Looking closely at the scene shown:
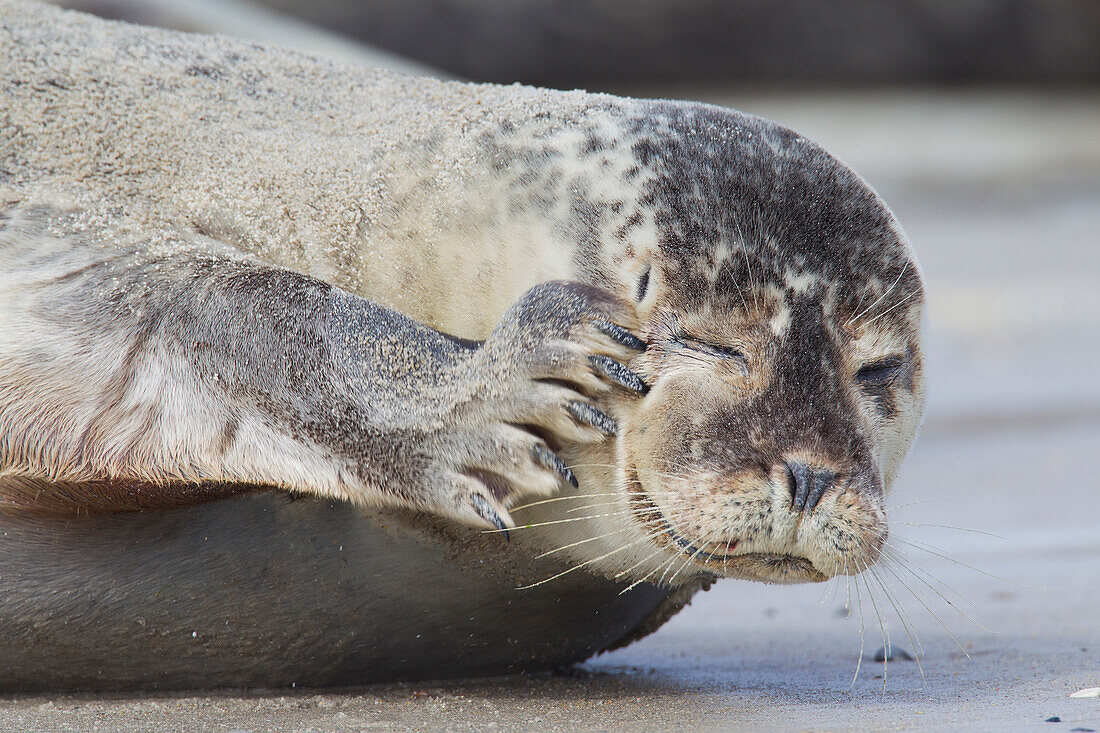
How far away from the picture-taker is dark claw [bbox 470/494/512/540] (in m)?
2.67

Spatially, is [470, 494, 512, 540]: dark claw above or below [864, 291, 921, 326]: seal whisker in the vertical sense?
below

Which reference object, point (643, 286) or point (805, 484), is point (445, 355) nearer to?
point (643, 286)

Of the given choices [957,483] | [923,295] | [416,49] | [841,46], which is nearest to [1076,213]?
Answer: [841,46]

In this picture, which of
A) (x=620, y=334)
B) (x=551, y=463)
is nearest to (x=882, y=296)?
(x=620, y=334)

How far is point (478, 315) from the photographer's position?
317 cm

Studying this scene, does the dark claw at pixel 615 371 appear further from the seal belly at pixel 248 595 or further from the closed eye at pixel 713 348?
the seal belly at pixel 248 595

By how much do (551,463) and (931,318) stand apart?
7.91 metres

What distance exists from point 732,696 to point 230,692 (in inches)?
46.0

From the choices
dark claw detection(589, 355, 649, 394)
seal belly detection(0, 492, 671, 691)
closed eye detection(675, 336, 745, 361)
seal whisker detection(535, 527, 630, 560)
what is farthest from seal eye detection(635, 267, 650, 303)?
seal belly detection(0, 492, 671, 691)

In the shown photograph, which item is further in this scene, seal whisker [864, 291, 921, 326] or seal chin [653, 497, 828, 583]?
seal whisker [864, 291, 921, 326]

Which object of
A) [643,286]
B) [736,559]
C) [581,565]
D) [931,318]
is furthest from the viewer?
[931,318]

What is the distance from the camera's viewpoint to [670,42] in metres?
15.5

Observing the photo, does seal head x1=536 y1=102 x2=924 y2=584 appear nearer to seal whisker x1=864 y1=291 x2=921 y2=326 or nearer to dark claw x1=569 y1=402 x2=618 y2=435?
seal whisker x1=864 y1=291 x2=921 y2=326

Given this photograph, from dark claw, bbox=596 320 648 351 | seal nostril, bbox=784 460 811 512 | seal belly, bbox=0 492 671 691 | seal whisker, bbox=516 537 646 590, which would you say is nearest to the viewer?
seal nostril, bbox=784 460 811 512
